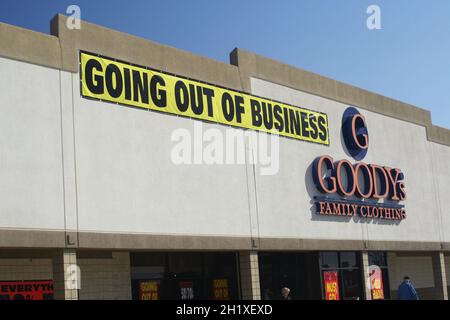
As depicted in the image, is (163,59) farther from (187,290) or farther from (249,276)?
(187,290)

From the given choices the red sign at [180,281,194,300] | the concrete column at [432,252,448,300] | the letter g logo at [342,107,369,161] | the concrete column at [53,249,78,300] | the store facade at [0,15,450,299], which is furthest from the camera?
the concrete column at [432,252,448,300]

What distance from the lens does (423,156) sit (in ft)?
122

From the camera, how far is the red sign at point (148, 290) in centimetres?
2419

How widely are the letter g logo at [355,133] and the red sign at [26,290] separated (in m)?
16.0

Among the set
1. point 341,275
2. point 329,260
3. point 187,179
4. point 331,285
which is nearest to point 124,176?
point 187,179

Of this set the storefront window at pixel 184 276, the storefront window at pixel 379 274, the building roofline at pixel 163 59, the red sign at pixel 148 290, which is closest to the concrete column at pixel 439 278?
the storefront window at pixel 379 274

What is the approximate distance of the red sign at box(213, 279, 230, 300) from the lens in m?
26.4

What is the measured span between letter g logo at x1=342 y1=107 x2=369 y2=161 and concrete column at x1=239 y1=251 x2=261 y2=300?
9.08 m

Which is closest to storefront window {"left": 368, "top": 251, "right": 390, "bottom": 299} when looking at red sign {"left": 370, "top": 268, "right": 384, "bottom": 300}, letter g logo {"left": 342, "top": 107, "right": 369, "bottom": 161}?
red sign {"left": 370, "top": 268, "right": 384, "bottom": 300}

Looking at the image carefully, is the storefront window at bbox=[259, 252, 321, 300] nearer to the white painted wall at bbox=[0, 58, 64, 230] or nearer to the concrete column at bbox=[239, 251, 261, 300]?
the concrete column at bbox=[239, 251, 261, 300]

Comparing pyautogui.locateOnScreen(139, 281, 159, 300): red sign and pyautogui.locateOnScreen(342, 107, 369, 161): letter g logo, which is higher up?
pyautogui.locateOnScreen(342, 107, 369, 161): letter g logo

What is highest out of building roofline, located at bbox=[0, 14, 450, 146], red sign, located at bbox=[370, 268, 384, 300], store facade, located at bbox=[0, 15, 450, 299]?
building roofline, located at bbox=[0, 14, 450, 146]

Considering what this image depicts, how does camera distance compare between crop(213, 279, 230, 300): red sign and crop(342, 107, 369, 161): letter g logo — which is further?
crop(342, 107, 369, 161): letter g logo

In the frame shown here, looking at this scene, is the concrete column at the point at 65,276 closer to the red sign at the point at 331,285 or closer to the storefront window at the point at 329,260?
the storefront window at the point at 329,260
